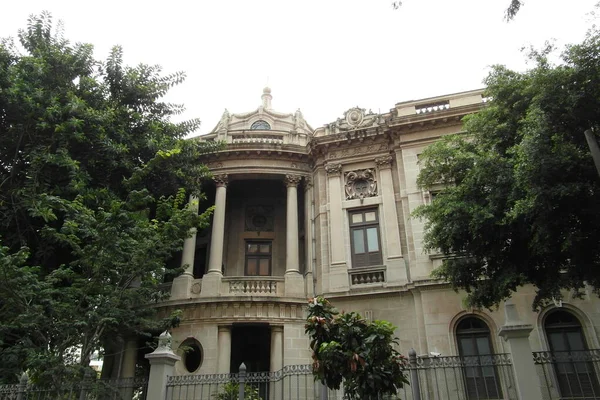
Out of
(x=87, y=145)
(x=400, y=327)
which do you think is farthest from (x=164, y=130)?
(x=400, y=327)

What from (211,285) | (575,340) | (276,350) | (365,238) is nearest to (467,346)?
(575,340)

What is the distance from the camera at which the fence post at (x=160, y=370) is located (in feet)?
33.1

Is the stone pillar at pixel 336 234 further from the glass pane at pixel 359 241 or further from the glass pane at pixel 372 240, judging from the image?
the glass pane at pixel 372 240

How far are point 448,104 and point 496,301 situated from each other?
31.7ft

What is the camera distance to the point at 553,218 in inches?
376

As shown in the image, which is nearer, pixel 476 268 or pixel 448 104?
pixel 476 268

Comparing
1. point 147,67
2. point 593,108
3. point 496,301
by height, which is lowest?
point 496,301

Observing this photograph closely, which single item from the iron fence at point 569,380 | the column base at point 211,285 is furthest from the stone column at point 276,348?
the iron fence at point 569,380

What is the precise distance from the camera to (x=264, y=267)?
2059 centimetres

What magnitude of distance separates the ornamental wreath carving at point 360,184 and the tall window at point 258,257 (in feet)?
15.5

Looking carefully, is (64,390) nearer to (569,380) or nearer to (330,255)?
(330,255)

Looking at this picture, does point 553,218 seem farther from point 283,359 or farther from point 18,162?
point 18,162

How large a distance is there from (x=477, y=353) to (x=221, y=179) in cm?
1210

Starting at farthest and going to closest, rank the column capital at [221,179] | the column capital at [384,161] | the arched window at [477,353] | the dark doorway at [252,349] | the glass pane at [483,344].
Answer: the column capital at [221,179] < the dark doorway at [252,349] < the column capital at [384,161] < the glass pane at [483,344] < the arched window at [477,353]
